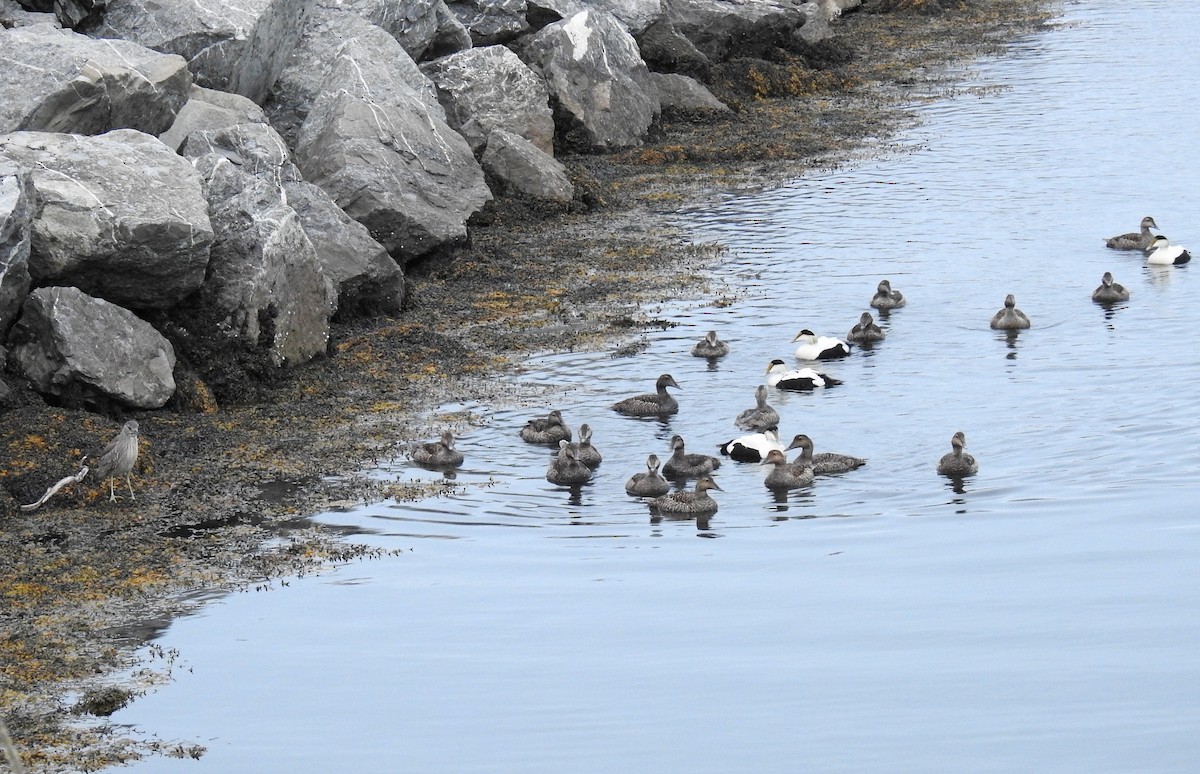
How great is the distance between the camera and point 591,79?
30.4 meters

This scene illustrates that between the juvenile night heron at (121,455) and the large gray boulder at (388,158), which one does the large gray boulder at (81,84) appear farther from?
the juvenile night heron at (121,455)

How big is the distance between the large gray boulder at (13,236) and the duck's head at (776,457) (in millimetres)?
7283

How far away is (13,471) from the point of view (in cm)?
1454

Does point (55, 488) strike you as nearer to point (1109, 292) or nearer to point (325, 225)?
point (325, 225)

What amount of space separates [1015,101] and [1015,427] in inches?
827

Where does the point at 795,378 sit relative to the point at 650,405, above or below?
above

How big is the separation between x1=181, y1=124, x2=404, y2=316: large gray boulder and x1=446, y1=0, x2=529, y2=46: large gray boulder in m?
11.4

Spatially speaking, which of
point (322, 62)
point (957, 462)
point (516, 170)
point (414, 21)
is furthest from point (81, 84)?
point (957, 462)

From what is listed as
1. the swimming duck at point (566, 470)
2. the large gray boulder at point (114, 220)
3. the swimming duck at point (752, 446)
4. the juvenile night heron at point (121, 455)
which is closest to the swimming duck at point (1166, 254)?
the swimming duck at point (752, 446)

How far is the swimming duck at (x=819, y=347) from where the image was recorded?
61.8 feet

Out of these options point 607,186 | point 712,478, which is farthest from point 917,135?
point 712,478

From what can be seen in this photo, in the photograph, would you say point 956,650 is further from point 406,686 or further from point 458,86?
point 458,86

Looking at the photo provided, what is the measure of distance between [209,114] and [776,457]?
10593 mm

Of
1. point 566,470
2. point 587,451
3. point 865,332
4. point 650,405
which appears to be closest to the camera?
point 566,470
